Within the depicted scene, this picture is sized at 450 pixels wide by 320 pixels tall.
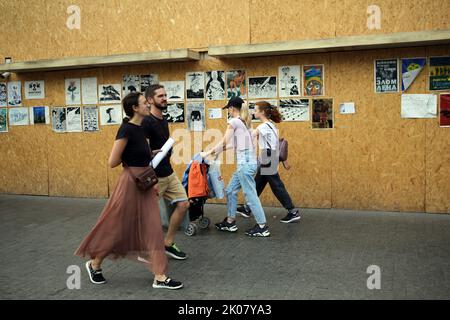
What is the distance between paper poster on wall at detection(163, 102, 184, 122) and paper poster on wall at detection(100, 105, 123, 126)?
3.42 ft

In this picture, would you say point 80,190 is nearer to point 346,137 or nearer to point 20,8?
point 20,8

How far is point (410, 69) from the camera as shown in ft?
28.9

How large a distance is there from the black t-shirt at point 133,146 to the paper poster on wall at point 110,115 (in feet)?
18.1

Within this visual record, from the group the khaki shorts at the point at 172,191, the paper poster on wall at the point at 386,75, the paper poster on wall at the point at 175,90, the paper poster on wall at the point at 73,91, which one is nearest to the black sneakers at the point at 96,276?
the khaki shorts at the point at 172,191

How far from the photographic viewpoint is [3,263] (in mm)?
6352

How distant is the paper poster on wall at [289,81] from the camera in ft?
31.2

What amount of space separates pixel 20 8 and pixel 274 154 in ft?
22.2

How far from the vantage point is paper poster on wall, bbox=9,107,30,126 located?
11.8 metres

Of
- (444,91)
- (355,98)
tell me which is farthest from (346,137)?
(444,91)

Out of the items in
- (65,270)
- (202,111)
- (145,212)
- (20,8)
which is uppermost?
(20,8)

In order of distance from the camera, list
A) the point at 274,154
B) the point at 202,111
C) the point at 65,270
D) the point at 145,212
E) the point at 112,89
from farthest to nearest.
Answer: the point at 112,89 → the point at 202,111 → the point at 274,154 → the point at 65,270 → the point at 145,212

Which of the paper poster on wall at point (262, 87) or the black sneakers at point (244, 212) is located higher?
the paper poster on wall at point (262, 87)

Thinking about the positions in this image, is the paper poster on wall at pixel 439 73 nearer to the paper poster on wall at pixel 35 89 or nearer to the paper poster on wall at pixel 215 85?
the paper poster on wall at pixel 215 85

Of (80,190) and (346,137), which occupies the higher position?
(346,137)
